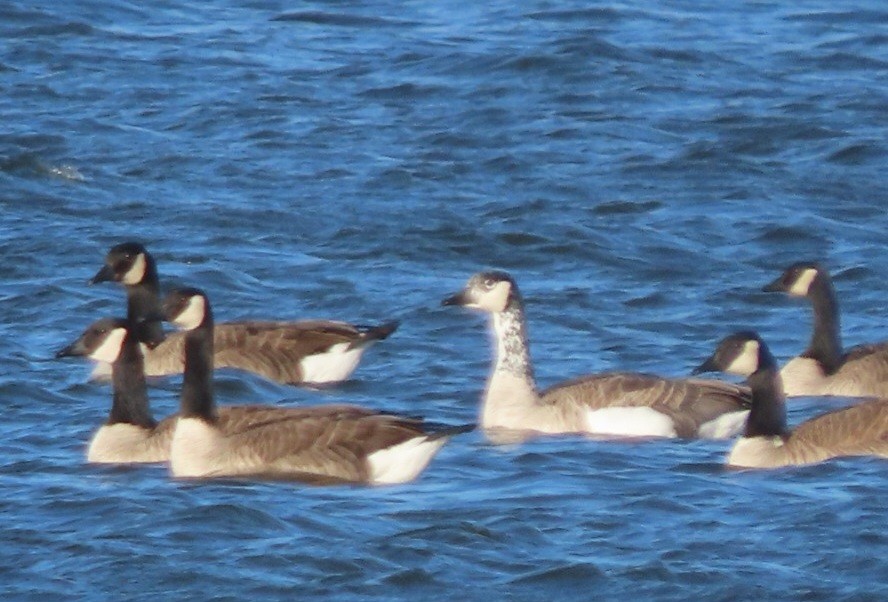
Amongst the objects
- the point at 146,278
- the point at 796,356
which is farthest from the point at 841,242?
the point at 146,278

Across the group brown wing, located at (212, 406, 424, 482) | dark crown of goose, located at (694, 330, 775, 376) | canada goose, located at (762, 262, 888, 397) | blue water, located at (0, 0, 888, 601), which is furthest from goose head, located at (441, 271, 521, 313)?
canada goose, located at (762, 262, 888, 397)

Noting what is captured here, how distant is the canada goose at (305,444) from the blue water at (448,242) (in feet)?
0.65

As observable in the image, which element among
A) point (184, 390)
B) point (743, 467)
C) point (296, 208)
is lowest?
point (743, 467)

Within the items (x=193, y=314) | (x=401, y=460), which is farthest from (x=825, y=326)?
(x=193, y=314)

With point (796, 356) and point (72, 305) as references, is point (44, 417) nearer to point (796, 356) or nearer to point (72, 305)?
point (72, 305)

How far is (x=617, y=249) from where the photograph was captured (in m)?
19.1

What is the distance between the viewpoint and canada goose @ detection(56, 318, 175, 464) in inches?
524

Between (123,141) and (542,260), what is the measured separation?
5233 millimetres

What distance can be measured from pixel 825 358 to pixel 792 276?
0.63 m

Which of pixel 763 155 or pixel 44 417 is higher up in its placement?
pixel 763 155

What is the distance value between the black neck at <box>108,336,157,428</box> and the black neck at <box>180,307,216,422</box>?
0.41 meters

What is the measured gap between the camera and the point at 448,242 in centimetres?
1919

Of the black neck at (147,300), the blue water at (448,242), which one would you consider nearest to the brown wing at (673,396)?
the blue water at (448,242)

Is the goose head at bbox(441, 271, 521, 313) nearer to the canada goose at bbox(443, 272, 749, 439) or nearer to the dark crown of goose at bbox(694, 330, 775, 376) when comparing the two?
the canada goose at bbox(443, 272, 749, 439)
